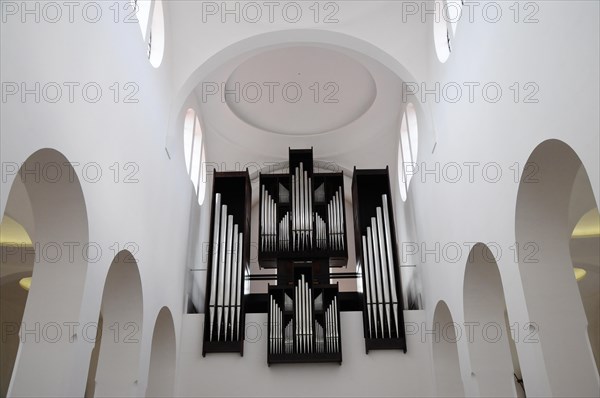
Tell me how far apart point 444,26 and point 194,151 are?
6.01 meters

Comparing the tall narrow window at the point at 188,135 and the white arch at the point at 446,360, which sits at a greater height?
the tall narrow window at the point at 188,135

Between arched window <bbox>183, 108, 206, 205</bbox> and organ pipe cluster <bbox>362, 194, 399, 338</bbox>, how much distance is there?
388 cm

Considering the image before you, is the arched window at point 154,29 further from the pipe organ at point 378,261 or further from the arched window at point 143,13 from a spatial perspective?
the pipe organ at point 378,261

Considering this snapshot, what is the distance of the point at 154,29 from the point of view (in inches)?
370

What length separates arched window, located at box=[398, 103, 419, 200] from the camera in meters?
11.8

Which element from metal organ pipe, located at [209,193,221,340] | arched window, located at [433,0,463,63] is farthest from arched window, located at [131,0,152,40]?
metal organ pipe, located at [209,193,221,340]

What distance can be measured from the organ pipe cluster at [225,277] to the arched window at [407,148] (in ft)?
12.5

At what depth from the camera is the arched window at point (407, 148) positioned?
11764mm

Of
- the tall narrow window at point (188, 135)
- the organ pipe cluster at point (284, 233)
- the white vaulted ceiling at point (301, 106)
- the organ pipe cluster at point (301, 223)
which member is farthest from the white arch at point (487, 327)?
the tall narrow window at point (188, 135)

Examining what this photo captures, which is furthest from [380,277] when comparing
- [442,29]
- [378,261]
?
[442,29]

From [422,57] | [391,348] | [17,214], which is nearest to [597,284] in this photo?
[391,348]

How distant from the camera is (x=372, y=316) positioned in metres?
10.8

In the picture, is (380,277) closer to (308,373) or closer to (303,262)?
(303,262)

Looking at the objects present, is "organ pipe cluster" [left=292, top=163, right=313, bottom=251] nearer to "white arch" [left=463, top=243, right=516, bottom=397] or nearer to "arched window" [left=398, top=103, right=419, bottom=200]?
"arched window" [left=398, top=103, right=419, bottom=200]
